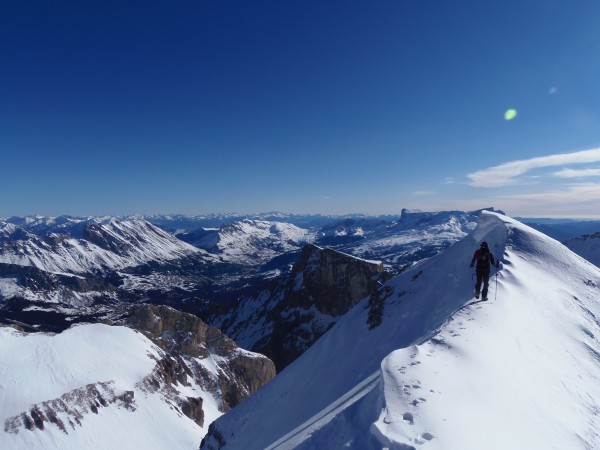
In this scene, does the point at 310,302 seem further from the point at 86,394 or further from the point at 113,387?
the point at 86,394

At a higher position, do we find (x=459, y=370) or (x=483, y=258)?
(x=483, y=258)

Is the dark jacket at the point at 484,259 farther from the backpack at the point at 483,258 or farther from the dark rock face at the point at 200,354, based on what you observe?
the dark rock face at the point at 200,354

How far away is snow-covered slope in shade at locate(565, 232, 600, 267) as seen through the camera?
295 feet

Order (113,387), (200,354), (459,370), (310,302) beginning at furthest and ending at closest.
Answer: (310,302)
(200,354)
(113,387)
(459,370)

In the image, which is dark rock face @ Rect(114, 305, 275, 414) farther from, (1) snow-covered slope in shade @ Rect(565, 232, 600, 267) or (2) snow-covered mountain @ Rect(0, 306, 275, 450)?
(1) snow-covered slope in shade @ Rect(565, 232, 600, 267)

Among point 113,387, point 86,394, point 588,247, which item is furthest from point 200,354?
point 588,247

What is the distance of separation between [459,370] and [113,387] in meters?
91.6

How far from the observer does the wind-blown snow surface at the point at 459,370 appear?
11.6 metres

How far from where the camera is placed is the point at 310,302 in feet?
586

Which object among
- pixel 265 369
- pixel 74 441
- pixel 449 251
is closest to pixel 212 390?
pixel 265 369

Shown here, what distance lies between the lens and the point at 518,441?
36.3 ft

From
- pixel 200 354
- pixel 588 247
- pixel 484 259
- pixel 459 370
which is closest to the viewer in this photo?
pixel 459 370

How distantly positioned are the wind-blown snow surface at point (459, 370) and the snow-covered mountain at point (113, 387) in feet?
171

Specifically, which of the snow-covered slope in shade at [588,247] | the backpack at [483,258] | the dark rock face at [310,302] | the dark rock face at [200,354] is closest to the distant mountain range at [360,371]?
the snow-covered slope in shade at [588,247]
